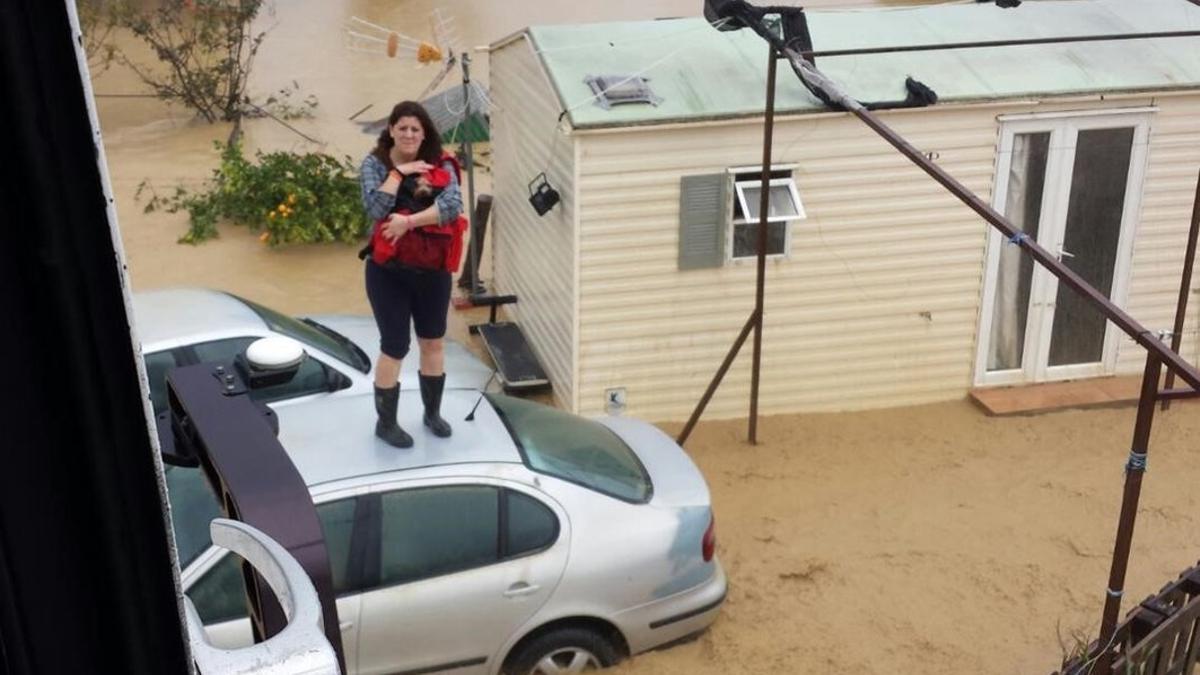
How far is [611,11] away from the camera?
30.8 meters

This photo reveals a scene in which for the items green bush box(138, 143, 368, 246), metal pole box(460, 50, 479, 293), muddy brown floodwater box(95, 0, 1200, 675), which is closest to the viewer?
muddy brown floodwater box(95, 0, 1200, 675)

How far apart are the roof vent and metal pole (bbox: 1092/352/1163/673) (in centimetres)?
423

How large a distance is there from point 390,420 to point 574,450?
990mm

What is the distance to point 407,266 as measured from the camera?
248 inches

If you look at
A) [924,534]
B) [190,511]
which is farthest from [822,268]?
[190,511]

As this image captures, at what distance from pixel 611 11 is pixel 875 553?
2474cm

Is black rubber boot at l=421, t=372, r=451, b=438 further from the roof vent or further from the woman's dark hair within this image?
the roof vent

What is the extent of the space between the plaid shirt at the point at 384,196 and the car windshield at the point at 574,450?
1.09 metres

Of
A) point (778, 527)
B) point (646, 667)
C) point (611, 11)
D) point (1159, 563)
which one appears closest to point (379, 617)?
point (646, 667)

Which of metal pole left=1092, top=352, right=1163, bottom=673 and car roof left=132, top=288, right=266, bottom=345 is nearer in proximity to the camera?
metal pole left=1092, top=352, right=1163, bottom=673

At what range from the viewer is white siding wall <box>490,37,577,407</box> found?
361 inches

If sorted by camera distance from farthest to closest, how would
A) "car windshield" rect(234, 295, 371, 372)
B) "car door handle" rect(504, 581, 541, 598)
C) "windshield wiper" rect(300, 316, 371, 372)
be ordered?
"windshield wiper" rect(300, 316, 371, 372)
"car windshield" rect(234, 295, 371, 372)
"car door handle" rect(504, 581, 541, 598)

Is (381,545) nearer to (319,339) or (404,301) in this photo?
(404,301)

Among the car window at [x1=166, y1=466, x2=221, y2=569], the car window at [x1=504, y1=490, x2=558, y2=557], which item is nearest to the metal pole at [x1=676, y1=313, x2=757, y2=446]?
the car window at [x1=504, y1=490, x2=558, y2=557]
